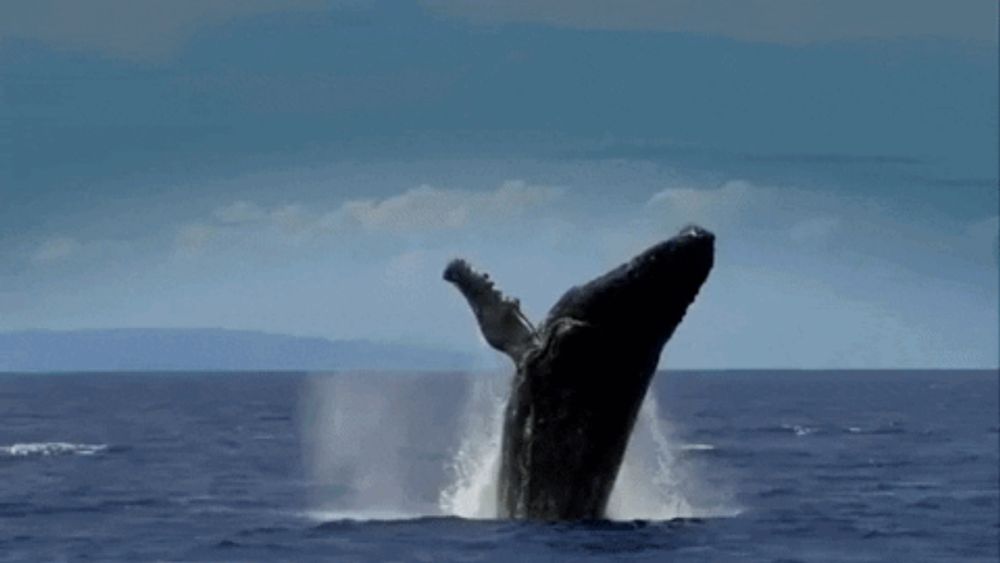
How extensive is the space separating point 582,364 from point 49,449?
21928 millimetres

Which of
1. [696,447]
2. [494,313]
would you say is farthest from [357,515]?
[696,447]

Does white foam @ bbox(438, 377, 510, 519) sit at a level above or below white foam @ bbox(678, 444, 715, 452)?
below

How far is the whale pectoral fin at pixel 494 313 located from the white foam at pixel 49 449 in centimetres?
1795

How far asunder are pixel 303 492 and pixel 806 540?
8312 millimetres

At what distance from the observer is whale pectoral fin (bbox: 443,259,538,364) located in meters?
16.5

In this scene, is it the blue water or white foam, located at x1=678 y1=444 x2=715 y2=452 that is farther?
white foam, located at x1=678 y1=444 x2=715 y2=452

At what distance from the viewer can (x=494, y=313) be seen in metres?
16.7

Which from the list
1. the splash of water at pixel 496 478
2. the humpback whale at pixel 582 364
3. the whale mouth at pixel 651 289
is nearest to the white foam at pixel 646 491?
the splash of water at pixel 496 478

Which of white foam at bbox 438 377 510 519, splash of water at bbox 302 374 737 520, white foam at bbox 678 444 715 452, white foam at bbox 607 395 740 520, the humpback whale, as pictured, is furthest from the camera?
white foam at bbox 678 444 715 452

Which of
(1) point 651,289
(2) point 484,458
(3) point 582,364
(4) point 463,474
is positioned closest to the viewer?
(1) point 651,289

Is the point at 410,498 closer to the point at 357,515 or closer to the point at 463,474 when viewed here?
the point at 463,474

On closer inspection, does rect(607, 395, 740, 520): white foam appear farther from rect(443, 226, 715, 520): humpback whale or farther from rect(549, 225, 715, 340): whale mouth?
rect(549, 225, 715, 340): whale mouth

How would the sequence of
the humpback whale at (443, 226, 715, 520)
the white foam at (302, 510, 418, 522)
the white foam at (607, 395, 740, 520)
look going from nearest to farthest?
the humpback whale at (443, 226, 715, 520), the white foam at (607, 395, 740, 520), the white foam at (302, 510, 418, 522)

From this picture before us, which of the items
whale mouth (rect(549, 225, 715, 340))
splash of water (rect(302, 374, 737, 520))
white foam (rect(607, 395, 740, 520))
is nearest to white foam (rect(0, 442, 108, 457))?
splash of water (rect(302, 374, 737, 520))
